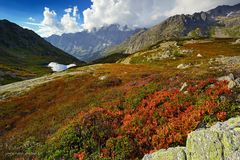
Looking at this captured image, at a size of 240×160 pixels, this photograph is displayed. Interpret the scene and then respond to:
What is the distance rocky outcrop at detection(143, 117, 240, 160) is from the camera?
978 cm

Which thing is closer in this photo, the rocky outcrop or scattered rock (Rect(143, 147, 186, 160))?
the rocky outcrop

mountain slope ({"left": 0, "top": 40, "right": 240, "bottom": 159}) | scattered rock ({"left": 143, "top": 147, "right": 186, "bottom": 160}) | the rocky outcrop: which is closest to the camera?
the rocky outcrop

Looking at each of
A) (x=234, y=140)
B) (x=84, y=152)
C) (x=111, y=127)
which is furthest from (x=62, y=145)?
(x=234, y=140)

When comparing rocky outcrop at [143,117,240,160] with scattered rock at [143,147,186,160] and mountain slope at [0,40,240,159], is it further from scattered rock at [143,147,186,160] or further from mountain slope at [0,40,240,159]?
mountain slope at [0,40,240,159]

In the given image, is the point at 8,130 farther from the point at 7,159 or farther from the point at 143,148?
the point at 143,148

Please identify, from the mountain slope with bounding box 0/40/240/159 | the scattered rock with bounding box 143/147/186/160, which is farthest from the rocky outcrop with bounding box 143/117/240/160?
the mountain slope with bounding box 0/40/240/159

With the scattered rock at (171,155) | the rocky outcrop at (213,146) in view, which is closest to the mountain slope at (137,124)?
the scattered rock at (171,155)

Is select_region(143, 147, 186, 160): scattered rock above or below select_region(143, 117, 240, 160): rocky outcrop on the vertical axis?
below

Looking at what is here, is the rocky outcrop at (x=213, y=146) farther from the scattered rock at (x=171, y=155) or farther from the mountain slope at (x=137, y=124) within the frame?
the mountain slope at (x=137, y=124)

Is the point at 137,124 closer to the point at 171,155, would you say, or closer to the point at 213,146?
the point at 171,155

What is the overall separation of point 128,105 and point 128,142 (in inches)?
281

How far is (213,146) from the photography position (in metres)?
10.3

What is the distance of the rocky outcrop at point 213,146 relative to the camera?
32.1ft

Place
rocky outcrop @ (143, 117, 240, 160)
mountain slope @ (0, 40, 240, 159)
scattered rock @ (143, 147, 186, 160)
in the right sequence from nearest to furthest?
rocky outcrop @ (143, 117, 240, 160)
scattered rock @ (143, 147, 186, 160)
mountain slope @ (0, 40, 240, 159)
